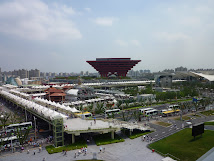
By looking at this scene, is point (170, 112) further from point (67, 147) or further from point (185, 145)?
point (67, 147)

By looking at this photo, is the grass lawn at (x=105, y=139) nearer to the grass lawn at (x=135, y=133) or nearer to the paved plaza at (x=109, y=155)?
the paved plaza at (x=109, y=155)

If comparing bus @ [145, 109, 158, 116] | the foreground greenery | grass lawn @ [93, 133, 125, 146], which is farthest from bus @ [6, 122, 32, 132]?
bus @ [145, 109, 158, 116]

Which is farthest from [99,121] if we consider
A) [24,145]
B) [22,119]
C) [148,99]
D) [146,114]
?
[148,99]

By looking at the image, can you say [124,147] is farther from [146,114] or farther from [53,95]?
[53,95]

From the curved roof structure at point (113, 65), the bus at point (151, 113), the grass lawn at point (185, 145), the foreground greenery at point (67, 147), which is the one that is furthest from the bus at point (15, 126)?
the curved roof structure at point (113, 65)

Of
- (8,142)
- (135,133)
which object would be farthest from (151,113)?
(8,142)
